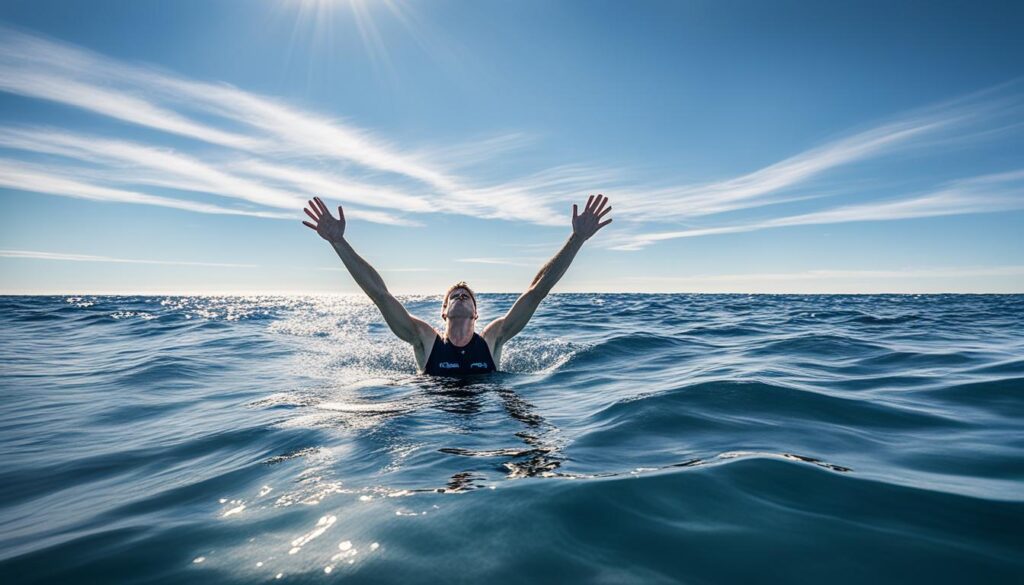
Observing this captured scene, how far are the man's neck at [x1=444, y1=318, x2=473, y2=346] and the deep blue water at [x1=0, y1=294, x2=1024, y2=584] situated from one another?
622 mm

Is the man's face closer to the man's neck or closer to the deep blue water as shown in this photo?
the man's neck

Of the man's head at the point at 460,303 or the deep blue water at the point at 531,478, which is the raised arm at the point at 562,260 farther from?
the deep blue water at the point at 531,478

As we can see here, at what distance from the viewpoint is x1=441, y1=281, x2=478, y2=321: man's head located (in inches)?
266

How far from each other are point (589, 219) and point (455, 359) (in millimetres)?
2624

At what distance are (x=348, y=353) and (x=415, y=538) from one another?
A: 956 cm

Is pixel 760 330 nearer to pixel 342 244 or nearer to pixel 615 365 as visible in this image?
pixel 615 365

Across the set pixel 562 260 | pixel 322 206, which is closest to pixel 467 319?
pixel 562 260

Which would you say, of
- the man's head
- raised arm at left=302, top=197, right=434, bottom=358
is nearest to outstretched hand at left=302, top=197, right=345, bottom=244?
raised arm at left=302, top=197, right=434, bottom=358

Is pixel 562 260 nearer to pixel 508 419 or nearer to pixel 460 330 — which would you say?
pixel 460 330

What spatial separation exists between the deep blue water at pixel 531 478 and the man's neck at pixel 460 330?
622 millimetres

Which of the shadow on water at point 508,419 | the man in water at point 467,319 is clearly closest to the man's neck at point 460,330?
the man in water at point 467,319

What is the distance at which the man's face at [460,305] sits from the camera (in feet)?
22.1

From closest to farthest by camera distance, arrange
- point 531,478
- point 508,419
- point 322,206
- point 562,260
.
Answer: point 531,478, point 508,419, point 322,206, point 562,260

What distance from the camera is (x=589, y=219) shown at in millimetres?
6824
